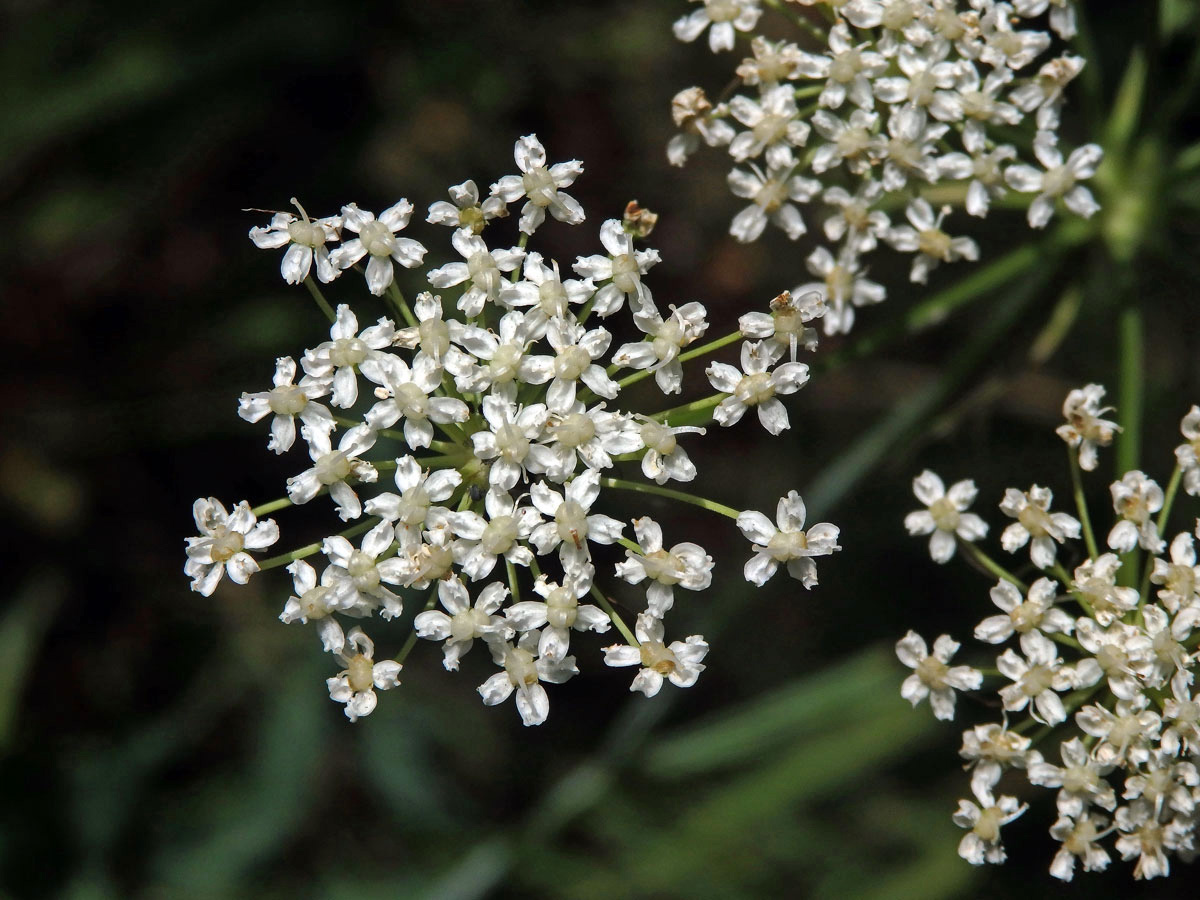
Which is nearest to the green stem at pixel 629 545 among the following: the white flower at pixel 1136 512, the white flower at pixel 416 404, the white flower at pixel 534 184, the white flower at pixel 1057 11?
the white flower at pixel 416 404

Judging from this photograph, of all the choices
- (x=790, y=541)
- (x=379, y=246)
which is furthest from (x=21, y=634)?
(x=790, y=541)

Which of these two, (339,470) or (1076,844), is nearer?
(339,470)

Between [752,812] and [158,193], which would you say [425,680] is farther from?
[158,193]

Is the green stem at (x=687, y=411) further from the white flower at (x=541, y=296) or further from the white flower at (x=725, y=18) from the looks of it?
the white flower at (x=725, y=18)

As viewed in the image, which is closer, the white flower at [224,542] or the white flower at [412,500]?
the white flower at [412,500]

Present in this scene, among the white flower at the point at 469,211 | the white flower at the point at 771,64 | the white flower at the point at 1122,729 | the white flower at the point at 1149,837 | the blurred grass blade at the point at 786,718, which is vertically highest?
the white flower at the point at 771,64

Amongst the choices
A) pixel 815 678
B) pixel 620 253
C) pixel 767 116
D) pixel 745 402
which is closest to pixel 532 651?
pixel 745 402

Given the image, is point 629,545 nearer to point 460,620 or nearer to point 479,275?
point 460,620
